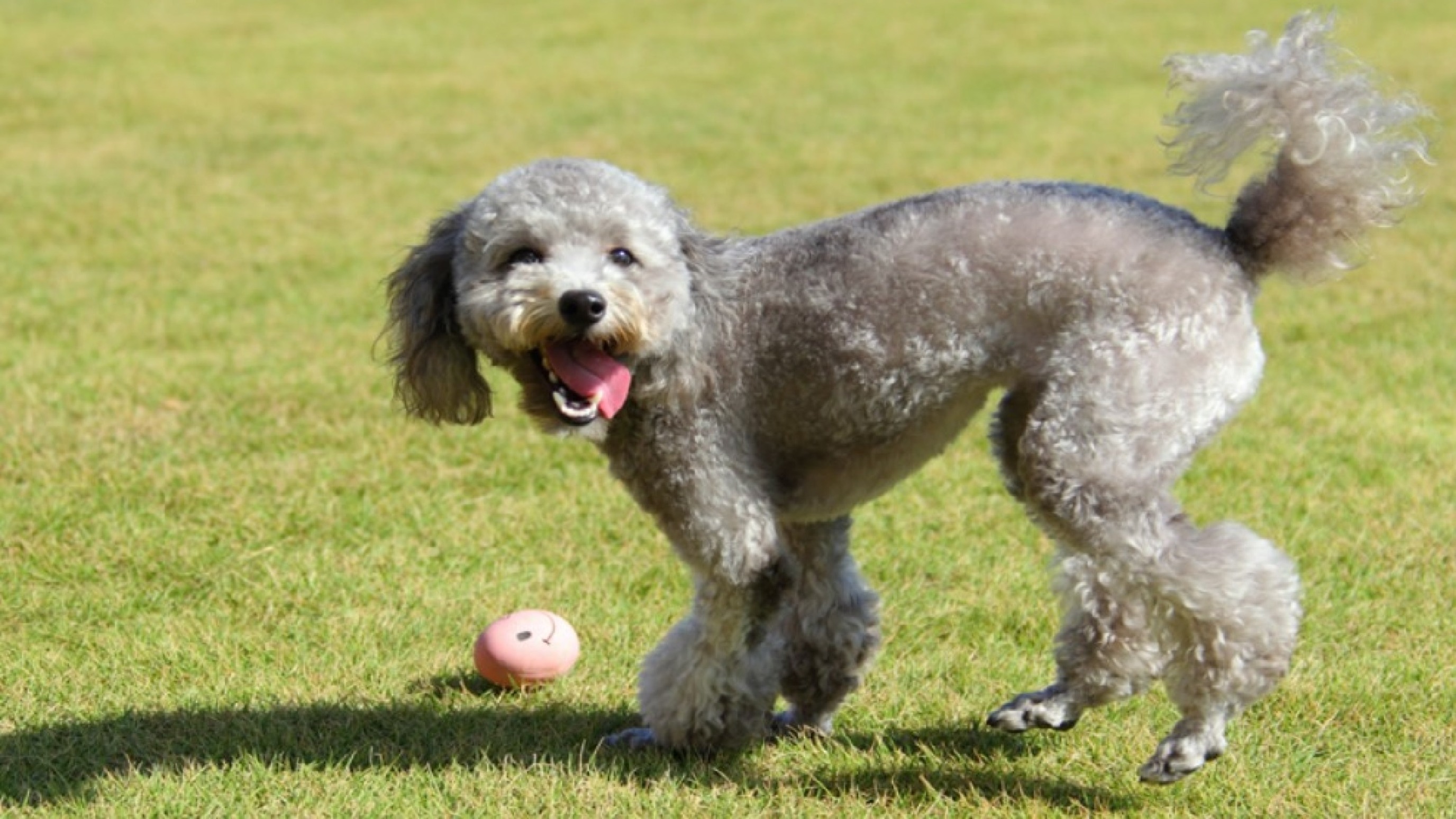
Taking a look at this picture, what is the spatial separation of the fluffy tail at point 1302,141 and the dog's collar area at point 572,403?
1636 mm

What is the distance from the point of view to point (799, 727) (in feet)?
17.3

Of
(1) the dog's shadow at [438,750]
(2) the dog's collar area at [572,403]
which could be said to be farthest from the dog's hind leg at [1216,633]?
(2) the dog's collar area at [572,403]

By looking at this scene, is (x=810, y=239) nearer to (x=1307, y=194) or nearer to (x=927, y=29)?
(x=1307, y=194)

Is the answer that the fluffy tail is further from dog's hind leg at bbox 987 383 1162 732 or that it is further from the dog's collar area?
the dog's collar area

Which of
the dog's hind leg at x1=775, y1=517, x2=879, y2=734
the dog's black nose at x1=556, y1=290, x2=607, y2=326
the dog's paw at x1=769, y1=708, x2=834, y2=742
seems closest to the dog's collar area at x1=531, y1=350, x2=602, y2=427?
the dog's black nose at x1=556, y1=290, x2=607, y2=326

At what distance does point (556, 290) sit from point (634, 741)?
54.9 inches

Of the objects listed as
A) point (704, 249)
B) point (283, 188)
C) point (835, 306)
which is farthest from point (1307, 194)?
point (283, 188)

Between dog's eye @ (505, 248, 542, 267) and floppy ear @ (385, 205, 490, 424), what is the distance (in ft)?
0.68

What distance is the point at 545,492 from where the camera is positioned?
7344 mm

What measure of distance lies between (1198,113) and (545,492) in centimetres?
350

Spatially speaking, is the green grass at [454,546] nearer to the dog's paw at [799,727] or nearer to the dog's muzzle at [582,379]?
the dog's paw at [799,727]

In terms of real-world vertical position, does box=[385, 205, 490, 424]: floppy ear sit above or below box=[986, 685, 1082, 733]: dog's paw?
above

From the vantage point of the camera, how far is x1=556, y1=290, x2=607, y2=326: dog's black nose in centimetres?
439

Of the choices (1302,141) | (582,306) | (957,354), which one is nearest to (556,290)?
(582,306)
